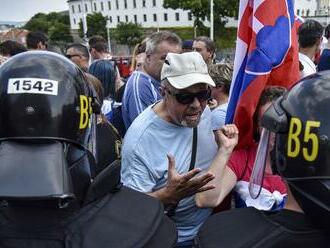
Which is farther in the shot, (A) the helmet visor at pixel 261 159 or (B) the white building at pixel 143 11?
(B) the white building at pixel 143 11

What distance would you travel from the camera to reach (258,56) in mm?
2848

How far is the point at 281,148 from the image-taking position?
4.98 ft

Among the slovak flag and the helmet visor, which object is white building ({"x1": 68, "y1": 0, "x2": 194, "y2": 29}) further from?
the helmet visor

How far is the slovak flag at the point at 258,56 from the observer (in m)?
2.76

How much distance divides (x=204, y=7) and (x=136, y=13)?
142 feet

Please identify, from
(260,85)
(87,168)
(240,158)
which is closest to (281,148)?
(87,168)

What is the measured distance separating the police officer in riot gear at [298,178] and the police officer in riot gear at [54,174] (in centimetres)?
27

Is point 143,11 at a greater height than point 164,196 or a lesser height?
greater

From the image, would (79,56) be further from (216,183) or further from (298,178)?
(298,178)

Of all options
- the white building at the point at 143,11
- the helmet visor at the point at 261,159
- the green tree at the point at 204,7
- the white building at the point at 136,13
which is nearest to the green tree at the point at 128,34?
the white building at the point at 143,11

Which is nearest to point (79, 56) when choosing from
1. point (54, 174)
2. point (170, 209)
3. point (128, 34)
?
point (170, 209)

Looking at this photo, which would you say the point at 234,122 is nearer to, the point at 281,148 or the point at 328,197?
the point at 281,148

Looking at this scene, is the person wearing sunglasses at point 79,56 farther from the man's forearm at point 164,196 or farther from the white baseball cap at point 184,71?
the man's forearm at point 164,196

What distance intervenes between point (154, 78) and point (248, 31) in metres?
1.19
